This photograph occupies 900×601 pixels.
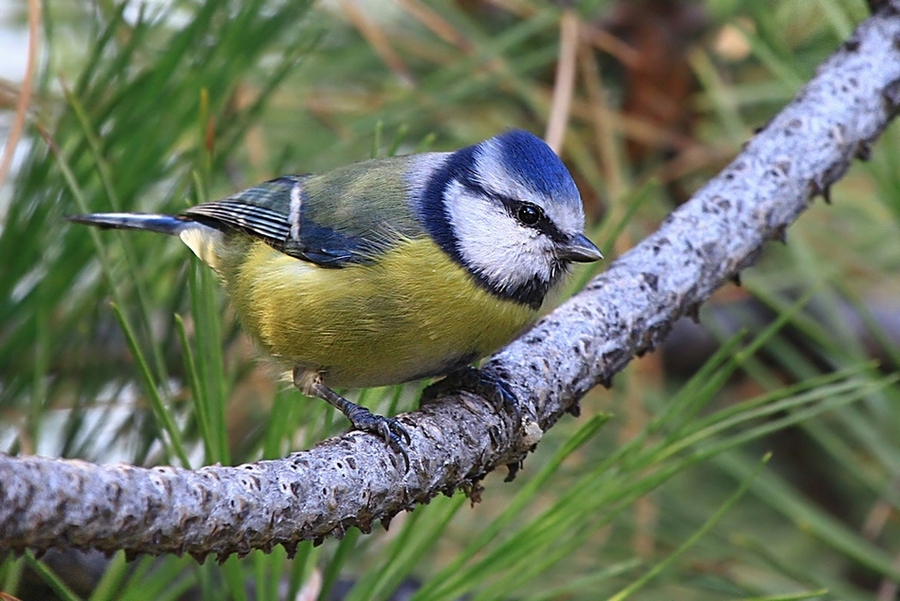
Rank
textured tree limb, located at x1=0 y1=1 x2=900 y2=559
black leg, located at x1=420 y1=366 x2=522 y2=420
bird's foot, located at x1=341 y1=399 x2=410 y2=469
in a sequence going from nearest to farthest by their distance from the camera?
1. textured tree limb, located at x1=0 y1=1 x2=900 y2=559
2. bird's foot, located at x1=341 y1=399 x2=410 y2=469
3. black leg, located at x1=420 y1=366 x2=522 y2=420

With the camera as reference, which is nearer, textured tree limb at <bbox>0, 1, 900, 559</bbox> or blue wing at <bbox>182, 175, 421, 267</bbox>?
textured tree limb at <bbox>0, 1, 900, 559</bbox>

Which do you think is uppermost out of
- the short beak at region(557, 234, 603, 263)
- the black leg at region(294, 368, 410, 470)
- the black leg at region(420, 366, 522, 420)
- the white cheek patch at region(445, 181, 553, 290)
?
the short beak at region(557, 234, 603, 263)

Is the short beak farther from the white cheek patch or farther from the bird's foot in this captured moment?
the bird's foot

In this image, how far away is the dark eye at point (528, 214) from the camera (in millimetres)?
1074

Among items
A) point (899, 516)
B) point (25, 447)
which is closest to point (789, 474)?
point (899, 516)

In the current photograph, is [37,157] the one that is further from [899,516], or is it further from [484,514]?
[899,516]

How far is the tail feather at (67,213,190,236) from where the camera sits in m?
0.87

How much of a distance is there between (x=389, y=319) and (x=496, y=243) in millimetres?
161

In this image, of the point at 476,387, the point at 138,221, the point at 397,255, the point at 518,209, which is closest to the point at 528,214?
the point at 518,209

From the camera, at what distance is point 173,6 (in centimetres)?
112

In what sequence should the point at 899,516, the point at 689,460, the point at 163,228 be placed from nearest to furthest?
the point at 689,460
the point at 163,228
the point at 899,516

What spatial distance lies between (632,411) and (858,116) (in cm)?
44

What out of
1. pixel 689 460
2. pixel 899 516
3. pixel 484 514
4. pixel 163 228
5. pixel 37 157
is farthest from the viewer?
pixel 484 514

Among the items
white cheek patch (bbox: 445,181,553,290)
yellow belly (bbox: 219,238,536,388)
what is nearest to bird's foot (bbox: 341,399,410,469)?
yellow belly (bbox: 219,238,536,388)
